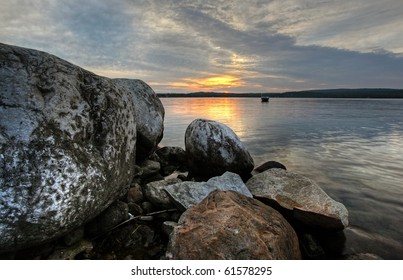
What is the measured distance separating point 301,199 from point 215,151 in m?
2.76

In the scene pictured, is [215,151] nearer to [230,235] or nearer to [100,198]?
[100,198]

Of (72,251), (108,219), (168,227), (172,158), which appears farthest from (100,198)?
(172,158)

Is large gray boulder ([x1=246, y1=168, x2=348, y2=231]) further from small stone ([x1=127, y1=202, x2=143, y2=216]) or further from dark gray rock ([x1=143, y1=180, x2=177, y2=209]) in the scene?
small stone ([x1=127, y1=202, x2=143, y2=216])

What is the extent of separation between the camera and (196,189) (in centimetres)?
475

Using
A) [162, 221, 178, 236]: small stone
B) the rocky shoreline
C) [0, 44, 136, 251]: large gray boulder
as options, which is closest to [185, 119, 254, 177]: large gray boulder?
Result: the rocky shoreline

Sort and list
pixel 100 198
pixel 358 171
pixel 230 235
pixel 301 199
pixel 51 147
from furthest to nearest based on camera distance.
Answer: pixel 358 171 → pixel 301 199 → pixel 100 198 → pixel 51 147 → pixel 230 235

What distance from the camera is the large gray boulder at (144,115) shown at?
6.85 meters

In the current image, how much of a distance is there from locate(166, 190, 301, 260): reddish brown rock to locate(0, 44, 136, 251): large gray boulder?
1.35m

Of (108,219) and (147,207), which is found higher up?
(108,219)

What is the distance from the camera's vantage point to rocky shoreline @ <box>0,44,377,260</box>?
9.45 ft

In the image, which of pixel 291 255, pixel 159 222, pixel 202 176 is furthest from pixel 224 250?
pixel 202 176

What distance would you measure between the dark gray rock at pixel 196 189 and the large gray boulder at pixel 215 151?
1542 millimetres

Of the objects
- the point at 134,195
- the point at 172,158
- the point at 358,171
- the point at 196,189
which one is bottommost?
the point at 358,171
